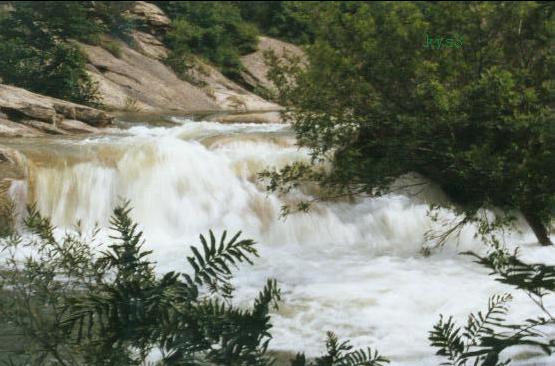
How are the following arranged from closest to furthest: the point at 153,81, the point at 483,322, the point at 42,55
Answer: the point at 483,322 < the point at 42,55 < the point at 153,81

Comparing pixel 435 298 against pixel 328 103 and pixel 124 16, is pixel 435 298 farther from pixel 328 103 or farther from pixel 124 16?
pixel 124 16

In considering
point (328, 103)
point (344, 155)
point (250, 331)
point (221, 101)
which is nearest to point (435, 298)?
point (344, 155)

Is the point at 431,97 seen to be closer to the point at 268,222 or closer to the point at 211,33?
the point at 268,222

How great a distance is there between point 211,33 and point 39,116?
19.3 m

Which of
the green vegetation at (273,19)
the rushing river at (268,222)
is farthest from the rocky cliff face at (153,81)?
the rushing river at (268,222)

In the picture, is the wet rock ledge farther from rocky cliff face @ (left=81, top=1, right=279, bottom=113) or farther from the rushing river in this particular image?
rocky cliff face @ (left=81, top=1, right=279, bottom=113)

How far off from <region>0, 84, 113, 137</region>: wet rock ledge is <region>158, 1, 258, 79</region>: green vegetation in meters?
14.6

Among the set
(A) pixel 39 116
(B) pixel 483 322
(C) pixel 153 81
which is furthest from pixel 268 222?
(C) pixel 153 81

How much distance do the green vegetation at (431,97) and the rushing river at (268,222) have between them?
1.05 meters

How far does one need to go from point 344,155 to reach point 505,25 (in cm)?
287

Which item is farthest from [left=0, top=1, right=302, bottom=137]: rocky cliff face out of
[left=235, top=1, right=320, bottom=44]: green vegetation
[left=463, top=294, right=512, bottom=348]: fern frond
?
[left=463, top=294, right=512, bottom=348]: fern frond

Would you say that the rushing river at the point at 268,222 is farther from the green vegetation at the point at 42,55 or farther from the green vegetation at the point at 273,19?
the green vegetation at the point at 273,19

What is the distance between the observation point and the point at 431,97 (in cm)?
830

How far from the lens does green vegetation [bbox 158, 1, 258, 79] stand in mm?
31312
